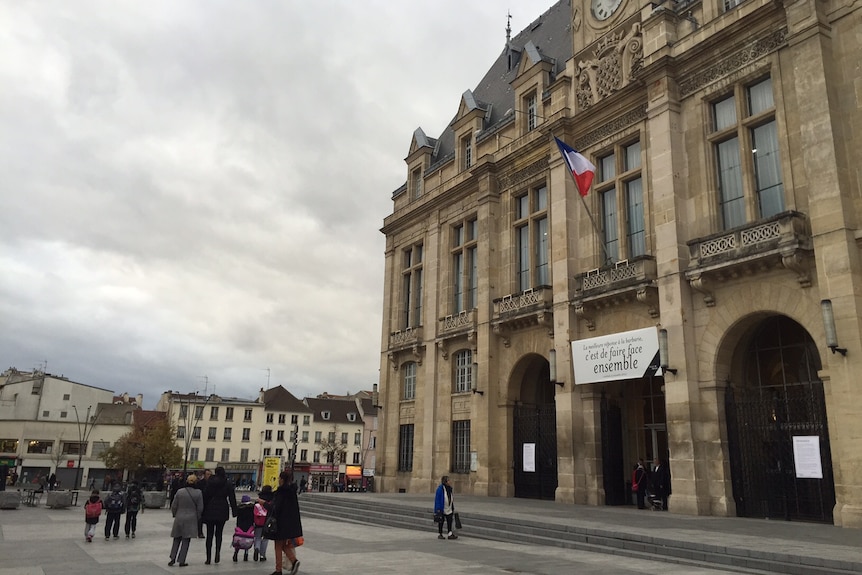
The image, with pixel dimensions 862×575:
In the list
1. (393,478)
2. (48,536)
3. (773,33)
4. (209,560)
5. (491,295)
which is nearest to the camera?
(209,560)

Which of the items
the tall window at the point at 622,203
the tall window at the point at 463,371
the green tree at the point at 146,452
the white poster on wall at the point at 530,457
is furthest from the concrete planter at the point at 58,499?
the green tree at the point at 146,452

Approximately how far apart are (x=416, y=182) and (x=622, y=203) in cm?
1739

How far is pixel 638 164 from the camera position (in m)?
25.0

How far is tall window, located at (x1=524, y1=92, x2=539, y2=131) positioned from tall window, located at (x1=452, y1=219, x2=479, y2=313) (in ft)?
18.0

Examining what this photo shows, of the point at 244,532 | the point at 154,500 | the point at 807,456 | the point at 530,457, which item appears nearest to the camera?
the point at 244,532

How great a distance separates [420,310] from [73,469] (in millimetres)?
56662

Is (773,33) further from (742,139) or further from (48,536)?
(48,536)

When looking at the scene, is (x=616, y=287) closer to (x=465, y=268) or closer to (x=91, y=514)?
(x=465, y=268)

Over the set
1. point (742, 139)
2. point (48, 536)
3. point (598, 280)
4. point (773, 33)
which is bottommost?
point (48, 536)

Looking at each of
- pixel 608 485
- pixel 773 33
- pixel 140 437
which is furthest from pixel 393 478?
pixel 140 437

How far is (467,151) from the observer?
117 ft

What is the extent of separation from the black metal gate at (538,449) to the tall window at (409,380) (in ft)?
27.3

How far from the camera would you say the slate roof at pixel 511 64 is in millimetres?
32156

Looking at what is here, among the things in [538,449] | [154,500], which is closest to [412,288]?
[538,449]
